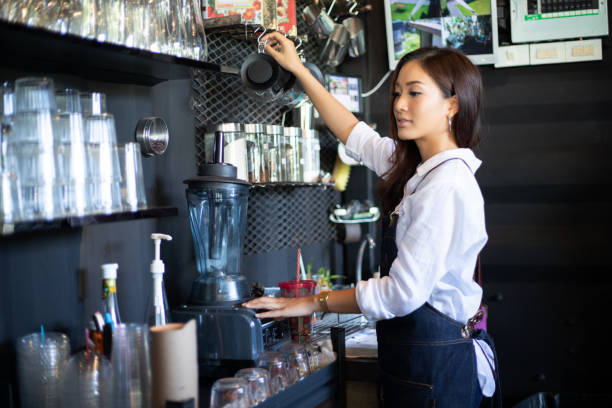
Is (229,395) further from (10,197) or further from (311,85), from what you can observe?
(311,85)

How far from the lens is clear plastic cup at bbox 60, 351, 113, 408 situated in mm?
1570

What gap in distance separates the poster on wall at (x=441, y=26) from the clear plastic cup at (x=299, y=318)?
1733mm

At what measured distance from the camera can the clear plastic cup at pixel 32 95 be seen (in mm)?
1475

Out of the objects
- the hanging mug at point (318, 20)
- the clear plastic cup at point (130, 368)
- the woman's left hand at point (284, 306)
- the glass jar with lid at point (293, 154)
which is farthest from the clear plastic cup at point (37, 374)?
the hanging mug at point (318, 20)

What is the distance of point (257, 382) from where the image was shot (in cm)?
175

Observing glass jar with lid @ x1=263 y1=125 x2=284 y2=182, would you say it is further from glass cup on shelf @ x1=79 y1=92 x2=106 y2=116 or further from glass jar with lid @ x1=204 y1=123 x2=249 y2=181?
Result: glass cup on shelf @ x1=79 y1=92 x2=106 y2=116

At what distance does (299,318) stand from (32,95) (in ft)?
3.52

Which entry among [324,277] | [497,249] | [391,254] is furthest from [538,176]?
[391,254]

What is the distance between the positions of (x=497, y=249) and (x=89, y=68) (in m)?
2.36

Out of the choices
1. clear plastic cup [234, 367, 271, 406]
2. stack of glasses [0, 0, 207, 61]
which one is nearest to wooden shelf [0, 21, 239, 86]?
stack of glasses [0, 0, 207, 61]

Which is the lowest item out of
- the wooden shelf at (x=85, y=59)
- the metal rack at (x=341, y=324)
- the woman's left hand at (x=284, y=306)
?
the metal rack at (x=341, y=324)

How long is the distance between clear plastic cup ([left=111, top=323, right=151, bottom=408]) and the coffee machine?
299mm

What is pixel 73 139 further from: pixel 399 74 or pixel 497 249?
pixel 497 249

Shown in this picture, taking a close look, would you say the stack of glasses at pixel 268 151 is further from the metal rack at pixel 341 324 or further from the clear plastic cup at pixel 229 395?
the clear plastic cup at pixel 229 395
